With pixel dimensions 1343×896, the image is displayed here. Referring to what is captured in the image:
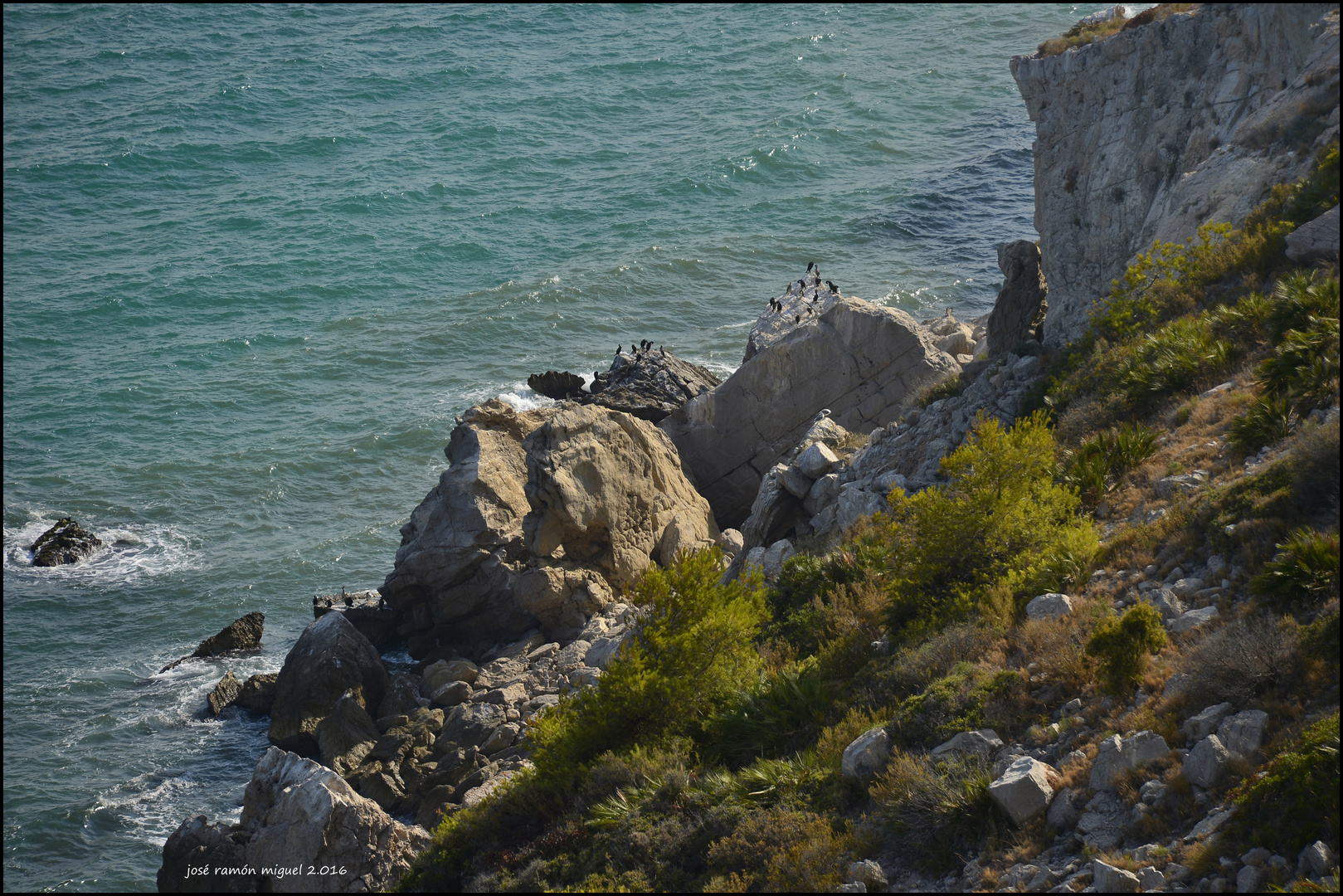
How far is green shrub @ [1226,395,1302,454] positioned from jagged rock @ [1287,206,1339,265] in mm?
3212

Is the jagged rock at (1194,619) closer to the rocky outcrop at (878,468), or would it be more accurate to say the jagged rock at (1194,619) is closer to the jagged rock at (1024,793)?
the jagged rock at (1024,793)

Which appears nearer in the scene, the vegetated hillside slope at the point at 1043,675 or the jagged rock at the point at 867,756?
the vegetated hillside slope at the point at 1043,675

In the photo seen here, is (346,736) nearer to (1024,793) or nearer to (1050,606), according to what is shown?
Result: (1050,606)

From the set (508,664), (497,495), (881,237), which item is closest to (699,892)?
(508,664)

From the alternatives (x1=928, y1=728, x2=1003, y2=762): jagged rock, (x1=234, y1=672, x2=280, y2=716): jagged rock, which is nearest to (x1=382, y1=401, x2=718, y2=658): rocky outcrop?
(x1=234, y1=672, x2=280, y2=716): jagged rock

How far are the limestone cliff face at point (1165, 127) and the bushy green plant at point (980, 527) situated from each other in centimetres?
761

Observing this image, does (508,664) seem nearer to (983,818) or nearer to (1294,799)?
(983,818)

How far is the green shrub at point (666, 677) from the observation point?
12586 mm

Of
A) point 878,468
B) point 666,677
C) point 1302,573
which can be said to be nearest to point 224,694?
point 666,677

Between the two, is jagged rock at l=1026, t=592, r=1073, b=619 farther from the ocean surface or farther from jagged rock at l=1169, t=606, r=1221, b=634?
the ocean surface

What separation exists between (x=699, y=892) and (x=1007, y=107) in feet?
217

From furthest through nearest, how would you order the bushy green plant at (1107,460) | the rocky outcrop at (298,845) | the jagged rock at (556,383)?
the jagged rock at (556,383)
the rocky outcrop at (298,845)
the bushy green plant at (1107,460)

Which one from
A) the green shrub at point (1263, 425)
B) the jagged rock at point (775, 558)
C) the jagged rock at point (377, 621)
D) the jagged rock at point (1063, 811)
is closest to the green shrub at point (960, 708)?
the jagged rock at point (1063, 811)

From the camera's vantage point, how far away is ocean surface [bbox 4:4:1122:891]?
28000 mm
